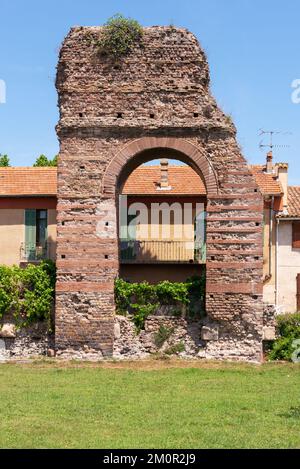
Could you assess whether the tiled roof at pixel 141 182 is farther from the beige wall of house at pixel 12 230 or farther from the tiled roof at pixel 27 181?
the beige wall of house at pixel 12 230

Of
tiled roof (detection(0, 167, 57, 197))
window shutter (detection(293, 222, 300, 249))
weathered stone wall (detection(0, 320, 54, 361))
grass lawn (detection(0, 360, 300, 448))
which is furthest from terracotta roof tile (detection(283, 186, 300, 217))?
weathered stone wall (detection(0, 320, 54, 361))

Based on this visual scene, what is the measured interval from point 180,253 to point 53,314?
1049cm

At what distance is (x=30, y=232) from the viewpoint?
31750mm

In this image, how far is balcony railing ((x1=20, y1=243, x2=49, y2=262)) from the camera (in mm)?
31500

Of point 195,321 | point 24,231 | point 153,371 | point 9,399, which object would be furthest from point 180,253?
point 9,399

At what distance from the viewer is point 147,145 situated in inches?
779

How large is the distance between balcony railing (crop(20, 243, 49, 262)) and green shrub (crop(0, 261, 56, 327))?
11185 mm

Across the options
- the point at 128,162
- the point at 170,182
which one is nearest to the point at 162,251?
the point at 170,182

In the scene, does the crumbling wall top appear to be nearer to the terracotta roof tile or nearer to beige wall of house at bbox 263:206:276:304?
beige wall of house at bbox 263:206:276:304

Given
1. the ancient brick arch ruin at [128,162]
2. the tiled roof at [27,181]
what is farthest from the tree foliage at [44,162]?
the ancient brick arch ruin at [128,162]

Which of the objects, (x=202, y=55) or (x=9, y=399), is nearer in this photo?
(x=9, y=399)

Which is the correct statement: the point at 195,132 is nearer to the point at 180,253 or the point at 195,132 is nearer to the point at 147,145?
the point at 147,145

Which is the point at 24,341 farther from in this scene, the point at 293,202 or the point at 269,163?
the point at 269,163

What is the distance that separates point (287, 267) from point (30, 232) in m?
11.0
